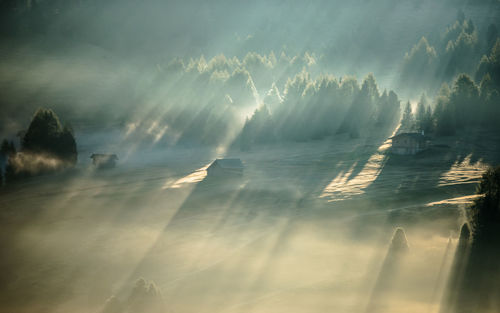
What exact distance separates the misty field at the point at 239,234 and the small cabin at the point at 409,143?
2.85 metres

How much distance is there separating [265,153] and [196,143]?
22.3m

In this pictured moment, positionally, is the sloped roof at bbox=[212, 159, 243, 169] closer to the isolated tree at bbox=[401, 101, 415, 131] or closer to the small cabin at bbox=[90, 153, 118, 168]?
the small cabin at bbox=[90, 153, 118, 168]

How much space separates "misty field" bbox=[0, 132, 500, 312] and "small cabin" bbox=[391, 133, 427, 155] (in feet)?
9.34

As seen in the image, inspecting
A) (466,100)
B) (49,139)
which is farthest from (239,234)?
(466,100)

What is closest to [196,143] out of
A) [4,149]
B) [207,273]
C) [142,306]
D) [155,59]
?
[4,149]

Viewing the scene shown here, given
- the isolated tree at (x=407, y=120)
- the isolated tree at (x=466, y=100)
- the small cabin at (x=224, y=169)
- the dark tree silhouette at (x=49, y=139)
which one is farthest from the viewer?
the isolated tree at (x=407, y=120)

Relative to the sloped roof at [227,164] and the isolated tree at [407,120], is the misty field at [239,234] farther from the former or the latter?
the isolated tree at [407,120]

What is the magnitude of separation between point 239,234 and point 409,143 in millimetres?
47151

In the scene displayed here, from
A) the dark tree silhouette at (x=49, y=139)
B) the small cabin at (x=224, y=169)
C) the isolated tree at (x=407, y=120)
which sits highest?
the dark tree silhouette at (x=49, y=139)

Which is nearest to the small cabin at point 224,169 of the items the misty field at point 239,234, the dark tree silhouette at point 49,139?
the misty field at point 239,234

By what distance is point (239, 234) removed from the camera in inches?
1553

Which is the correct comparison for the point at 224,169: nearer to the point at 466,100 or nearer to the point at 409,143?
the point at 409,143

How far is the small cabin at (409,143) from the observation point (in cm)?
7350

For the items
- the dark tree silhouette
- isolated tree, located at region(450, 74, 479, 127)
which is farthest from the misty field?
isolated tree, located at region(450, 74, 479, 127)
